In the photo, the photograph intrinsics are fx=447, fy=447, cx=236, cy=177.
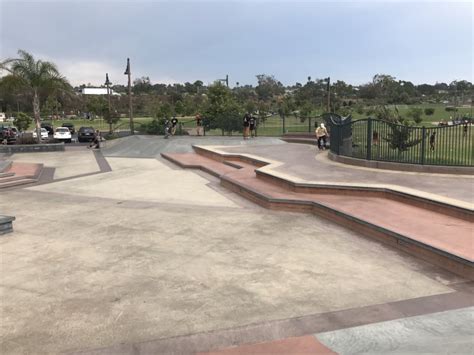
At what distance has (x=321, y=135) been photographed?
20.5m

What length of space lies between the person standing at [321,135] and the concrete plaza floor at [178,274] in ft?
34.6

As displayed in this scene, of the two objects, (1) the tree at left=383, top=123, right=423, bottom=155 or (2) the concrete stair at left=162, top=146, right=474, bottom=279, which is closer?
(2) the concrete stair at left=162, top=146, right=474, bottom=279

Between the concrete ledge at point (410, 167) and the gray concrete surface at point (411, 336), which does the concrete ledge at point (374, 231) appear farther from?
the concrete ledge at point (410, 167)

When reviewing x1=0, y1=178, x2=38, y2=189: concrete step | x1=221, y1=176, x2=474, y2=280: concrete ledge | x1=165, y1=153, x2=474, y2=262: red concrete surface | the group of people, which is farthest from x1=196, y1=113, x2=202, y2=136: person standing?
x1=165, y1=153, x2=474, y2=262: red concrete surface

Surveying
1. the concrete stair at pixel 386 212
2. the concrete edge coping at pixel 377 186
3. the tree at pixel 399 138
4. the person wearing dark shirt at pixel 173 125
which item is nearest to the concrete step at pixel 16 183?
the concrete stair at pixel 386 212

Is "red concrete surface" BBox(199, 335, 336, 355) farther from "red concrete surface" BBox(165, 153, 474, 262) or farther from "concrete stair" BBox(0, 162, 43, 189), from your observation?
"concrete stair" BBox(0, 162, 43, 189)

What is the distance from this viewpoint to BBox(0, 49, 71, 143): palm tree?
27.4 meters

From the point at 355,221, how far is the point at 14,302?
581 centimetres

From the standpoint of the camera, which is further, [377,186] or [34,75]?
[34,75]

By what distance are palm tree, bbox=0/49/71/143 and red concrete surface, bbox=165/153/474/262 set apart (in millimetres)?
21039

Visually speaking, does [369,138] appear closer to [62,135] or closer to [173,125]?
[173,125]

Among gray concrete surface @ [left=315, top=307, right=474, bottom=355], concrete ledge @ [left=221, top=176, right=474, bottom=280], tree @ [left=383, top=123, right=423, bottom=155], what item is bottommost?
gray concrete surface @ [left=315, top=307, right=474, bottom=355]

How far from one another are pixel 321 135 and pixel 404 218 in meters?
12.3

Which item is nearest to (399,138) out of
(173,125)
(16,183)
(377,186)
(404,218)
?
(377,186)
